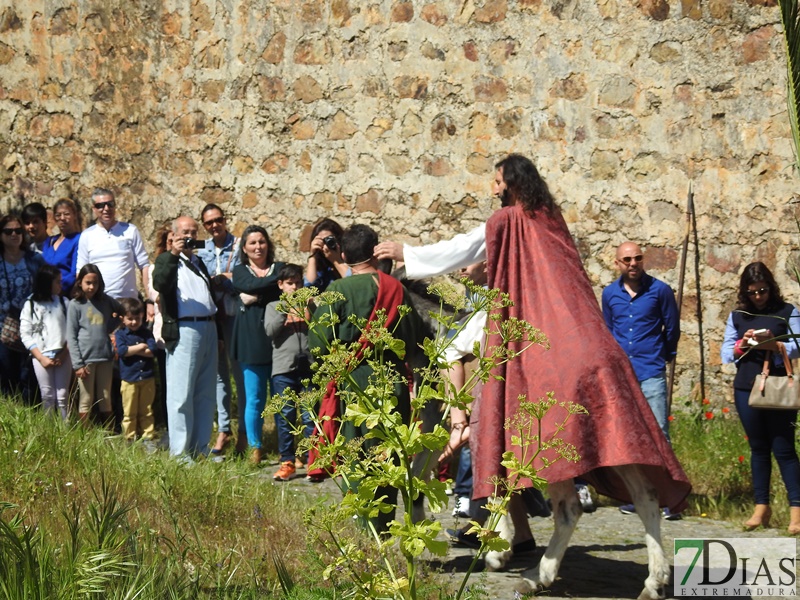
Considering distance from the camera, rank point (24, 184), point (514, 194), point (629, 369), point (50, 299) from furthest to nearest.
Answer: point (24, 184) → point (50, 299) → point (514, 194) → point (629, 369)

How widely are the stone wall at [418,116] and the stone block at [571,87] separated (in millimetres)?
14

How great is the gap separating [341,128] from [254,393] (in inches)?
90.7

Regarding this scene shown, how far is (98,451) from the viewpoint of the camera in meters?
5.59

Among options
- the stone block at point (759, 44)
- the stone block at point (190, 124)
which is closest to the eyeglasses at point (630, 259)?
the stone block at point (759, 44)

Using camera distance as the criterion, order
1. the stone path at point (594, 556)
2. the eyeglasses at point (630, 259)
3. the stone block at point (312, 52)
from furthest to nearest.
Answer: the stone block at point (312, 52), the eyeglasses at point (630, 259), the stone path at point (594, 556)

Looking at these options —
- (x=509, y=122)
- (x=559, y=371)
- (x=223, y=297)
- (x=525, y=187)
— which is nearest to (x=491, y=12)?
(x=509, y=122)

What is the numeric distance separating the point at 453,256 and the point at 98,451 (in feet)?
6.62

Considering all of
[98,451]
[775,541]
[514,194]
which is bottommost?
[775,541]

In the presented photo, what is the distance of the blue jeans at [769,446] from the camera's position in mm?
6352

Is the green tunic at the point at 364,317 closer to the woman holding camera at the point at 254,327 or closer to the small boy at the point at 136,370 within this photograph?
the woman holding camera at the point at 254,327

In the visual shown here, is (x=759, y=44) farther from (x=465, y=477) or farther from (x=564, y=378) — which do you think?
(x=564, y=378)

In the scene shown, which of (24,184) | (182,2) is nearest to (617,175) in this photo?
(182,2)

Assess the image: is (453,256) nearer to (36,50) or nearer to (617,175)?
(617,175)

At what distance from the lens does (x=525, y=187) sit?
525 centimetres
